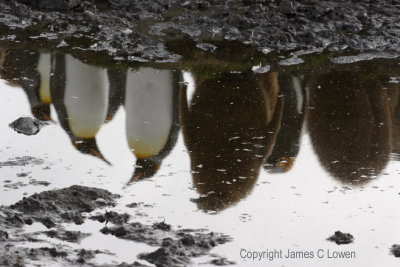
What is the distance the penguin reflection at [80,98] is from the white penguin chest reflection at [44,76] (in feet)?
0.12

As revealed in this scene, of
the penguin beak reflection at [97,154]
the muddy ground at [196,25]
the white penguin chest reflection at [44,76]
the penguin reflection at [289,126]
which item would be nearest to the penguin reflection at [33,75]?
the white penguin chest reflection at [44,76]

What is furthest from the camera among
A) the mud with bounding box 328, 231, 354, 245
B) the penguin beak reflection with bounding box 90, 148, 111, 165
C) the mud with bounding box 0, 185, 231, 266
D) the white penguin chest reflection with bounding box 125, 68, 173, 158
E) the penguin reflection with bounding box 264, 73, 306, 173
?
the white penguin chest reflection with bounding box 125, 68, 173, 158

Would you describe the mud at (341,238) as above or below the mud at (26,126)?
below

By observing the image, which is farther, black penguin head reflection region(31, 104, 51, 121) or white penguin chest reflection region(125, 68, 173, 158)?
black penguin head reflection region(31, 104, 51, 121)

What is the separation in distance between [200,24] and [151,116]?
8.07 feet

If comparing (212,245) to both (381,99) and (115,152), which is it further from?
(381,99)

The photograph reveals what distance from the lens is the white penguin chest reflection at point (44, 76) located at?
5.07 meters

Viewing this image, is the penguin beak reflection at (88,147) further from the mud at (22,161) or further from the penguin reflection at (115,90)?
the penguin reflection at (115,90)

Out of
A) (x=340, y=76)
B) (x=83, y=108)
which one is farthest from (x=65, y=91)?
(x=340, y=76)

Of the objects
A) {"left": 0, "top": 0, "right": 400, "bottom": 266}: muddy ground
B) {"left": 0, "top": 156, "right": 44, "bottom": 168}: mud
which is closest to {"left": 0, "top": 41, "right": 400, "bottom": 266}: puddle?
{"left": 0, "top": 156, "right": 44, "bottom": 168}: mud

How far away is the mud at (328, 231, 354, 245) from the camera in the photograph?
3377 mm

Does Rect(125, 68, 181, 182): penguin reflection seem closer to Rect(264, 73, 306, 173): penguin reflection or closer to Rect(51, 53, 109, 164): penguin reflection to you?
Rect(51, 53, 109, 164): penguin reflection

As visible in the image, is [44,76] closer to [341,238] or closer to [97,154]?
[97,154]

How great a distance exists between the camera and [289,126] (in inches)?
187
